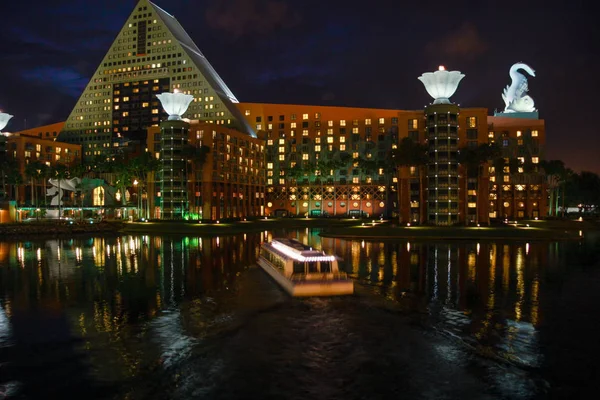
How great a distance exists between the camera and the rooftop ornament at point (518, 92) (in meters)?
173

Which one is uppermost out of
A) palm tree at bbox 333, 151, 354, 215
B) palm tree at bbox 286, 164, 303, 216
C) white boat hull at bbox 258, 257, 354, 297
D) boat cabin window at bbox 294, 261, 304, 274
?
palm tree at bbox 333, 151, 354, 215

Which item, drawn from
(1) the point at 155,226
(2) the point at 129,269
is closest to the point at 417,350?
(2) the point at 129,269

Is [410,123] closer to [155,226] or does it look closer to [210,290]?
[155,226]

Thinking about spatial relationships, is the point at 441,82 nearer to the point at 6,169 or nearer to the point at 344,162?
the point at 344,162

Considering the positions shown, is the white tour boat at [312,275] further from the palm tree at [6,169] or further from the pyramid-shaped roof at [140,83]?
the pyramid-shaped roof at [140,83]

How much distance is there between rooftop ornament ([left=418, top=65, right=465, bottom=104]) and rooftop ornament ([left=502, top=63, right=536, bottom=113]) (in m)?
80.1

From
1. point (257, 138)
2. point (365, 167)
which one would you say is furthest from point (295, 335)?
point (257, 138)

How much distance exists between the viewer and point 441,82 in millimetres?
104500

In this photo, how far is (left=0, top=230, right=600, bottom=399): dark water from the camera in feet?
49.5

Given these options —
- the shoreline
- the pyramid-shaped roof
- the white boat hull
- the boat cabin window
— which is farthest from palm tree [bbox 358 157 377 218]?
the white boat hull

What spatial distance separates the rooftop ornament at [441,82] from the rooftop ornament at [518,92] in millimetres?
80088

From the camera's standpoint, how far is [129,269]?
129 ft

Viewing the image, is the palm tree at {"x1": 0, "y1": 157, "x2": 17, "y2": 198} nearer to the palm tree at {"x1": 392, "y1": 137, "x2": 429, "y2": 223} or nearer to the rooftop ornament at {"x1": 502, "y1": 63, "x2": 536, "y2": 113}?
the palm tree at {"x1": 392, "y1": 137, "x2": 429, "y2": 223}

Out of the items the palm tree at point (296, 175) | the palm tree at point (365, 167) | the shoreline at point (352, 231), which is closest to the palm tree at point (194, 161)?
the shoreline at point (352, 231)
